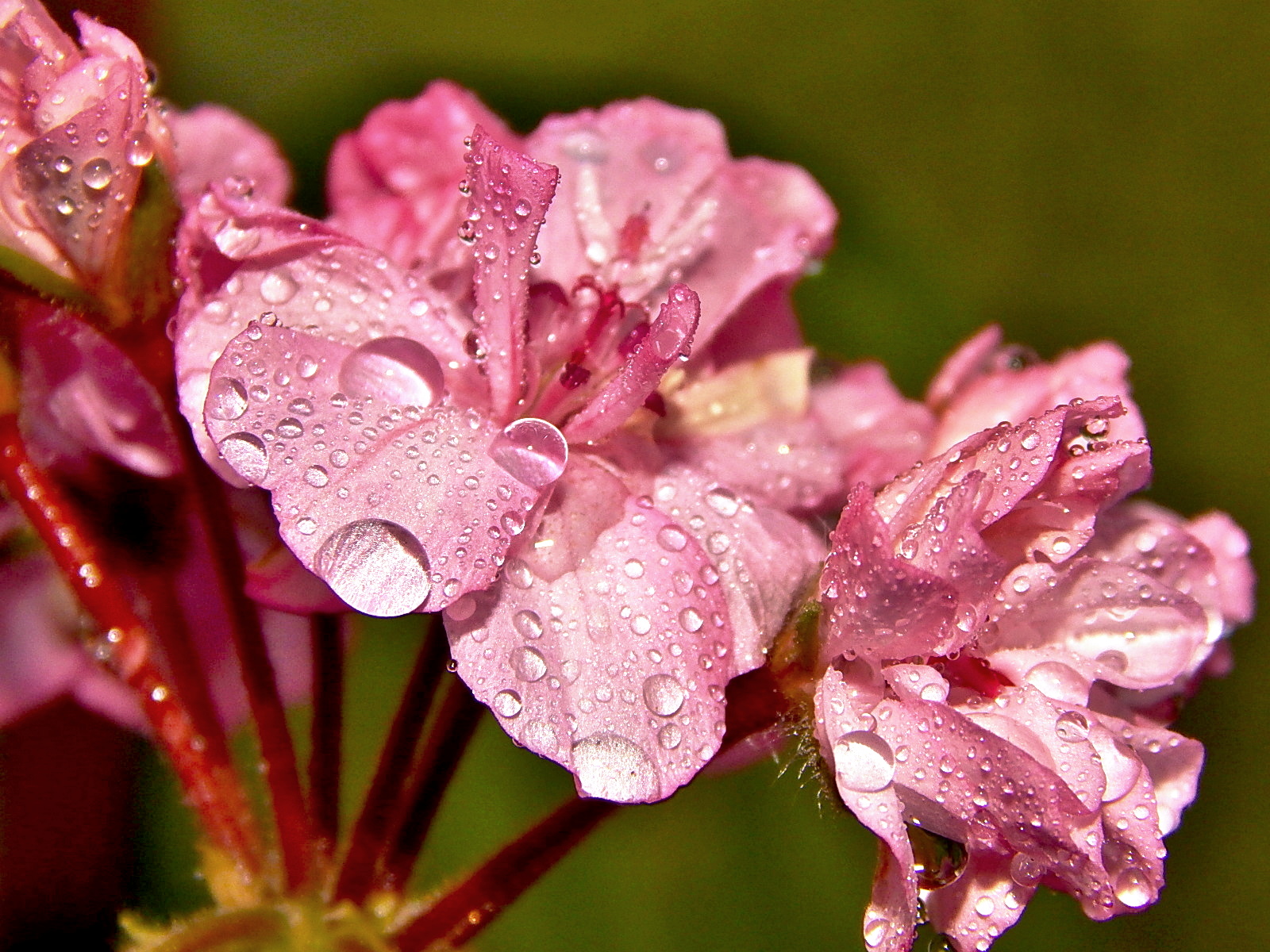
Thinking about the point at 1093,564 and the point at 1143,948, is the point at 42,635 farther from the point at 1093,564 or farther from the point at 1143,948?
the point at 1143,948

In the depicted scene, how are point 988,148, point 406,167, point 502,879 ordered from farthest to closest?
point 988,148, point 406,167, point 502,879

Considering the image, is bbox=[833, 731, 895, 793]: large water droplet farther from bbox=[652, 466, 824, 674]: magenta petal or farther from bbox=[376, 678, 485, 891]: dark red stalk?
bbox=[376, 678, 485, 891]: dark red stalk

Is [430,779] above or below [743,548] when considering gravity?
below

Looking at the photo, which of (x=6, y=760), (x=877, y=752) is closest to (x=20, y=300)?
(x=877, y=752)

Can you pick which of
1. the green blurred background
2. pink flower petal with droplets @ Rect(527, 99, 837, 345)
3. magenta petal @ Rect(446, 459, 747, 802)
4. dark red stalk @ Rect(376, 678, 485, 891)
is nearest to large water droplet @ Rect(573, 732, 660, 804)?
magenta petal @ Rect(446, 459, 747, 802)

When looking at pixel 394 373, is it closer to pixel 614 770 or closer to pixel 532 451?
pixel 532 451

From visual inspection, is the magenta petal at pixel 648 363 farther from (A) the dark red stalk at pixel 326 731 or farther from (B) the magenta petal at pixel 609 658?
(A) the dark red stalk at pixel 326 731

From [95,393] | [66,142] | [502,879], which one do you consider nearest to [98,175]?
[66,142]
